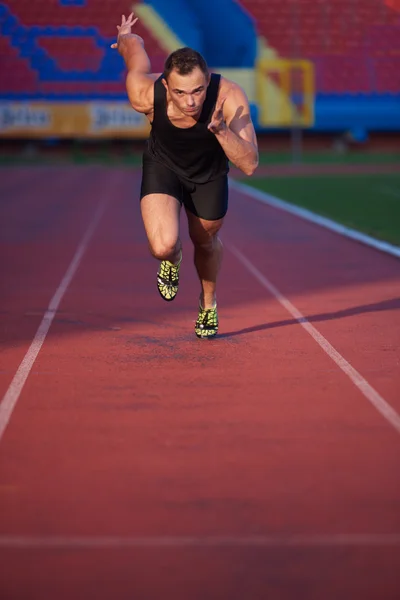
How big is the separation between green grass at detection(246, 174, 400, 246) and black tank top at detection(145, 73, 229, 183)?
26.0 feet

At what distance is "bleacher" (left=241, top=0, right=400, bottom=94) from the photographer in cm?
4825

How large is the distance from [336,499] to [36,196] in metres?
23.1

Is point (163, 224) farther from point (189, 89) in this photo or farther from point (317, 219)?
point (317, 219)

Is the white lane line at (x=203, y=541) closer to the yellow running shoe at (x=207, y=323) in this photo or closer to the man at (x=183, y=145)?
the man at (x=183, y=145)

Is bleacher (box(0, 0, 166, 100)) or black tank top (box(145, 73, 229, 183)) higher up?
bleacher (box(0, 0, 166, 100))

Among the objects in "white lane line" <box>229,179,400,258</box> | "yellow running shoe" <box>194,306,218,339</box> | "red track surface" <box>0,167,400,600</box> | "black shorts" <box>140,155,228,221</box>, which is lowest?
"red track surface" <box>0,167,400,600</box>

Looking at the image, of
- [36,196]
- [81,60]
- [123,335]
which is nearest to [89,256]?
[123,335]

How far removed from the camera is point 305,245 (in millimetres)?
15336

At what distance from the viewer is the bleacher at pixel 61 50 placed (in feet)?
153

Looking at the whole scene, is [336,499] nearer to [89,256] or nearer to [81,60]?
[89,256]

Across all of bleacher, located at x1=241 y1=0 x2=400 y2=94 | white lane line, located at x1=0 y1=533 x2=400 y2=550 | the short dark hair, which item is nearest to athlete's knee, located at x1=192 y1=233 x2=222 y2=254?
the short dark hair

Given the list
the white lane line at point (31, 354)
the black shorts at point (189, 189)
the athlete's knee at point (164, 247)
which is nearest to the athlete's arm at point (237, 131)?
the black shorts at point (189, 189)

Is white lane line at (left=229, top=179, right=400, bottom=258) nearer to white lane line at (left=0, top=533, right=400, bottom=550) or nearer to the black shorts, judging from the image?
the black shorts

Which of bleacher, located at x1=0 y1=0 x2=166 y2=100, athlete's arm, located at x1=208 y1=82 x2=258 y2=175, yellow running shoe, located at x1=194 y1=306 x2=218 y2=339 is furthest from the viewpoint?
bleacher, located at x1=0 y1=0 x2=166 y2=100
